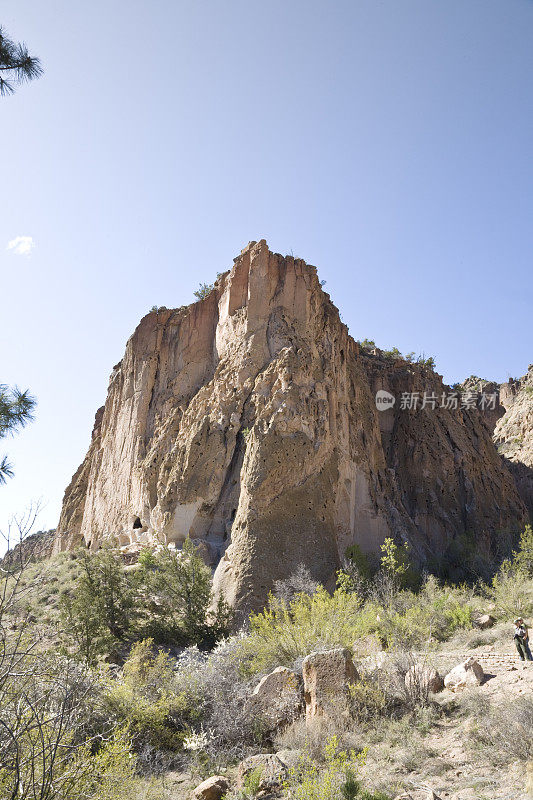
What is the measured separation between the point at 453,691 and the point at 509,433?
35.5m

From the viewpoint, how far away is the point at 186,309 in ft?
88.3

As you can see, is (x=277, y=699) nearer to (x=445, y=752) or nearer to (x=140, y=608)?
(x=445, y=752)

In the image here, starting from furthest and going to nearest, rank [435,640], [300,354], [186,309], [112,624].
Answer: [186,309] < [300,354] < [112,624] < [435,640]

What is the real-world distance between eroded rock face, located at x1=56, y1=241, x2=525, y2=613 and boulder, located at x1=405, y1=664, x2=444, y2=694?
7.21 m

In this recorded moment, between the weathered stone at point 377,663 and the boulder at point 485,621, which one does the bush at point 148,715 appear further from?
the boulder at point 485,621

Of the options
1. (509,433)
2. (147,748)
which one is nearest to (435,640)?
(147,748)

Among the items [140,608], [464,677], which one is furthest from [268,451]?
[464,677]

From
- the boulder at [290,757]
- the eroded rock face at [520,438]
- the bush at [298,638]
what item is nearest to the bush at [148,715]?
the bush at [298,638]

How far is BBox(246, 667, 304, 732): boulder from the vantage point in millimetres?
8844

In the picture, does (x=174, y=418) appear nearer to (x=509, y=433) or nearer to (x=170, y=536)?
(x=170, y=536)

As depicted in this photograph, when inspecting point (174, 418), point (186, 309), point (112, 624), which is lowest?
point (112, 624)

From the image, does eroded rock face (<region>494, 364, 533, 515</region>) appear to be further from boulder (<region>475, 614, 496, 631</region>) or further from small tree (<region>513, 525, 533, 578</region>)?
boulder (<region>475, 614, 496, 631</region>)

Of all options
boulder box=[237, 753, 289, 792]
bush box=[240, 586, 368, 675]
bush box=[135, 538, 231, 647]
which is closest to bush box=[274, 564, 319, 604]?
bush box=[135, 538, 231, 647]

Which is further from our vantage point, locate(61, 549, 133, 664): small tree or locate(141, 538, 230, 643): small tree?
locate(141, 538, 230, 643): small tree
